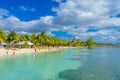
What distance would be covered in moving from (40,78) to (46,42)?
295 ft

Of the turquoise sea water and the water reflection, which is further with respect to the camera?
the turquoise sea water

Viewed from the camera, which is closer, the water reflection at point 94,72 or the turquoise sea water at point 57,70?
the water reflection at point 94,72

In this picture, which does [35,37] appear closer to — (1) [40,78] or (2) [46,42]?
(2) [46,42]

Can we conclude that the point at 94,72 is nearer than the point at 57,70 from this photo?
Yes

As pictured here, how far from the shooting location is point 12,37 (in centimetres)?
8206

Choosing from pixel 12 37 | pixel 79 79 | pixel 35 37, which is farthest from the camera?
pixel 35 37

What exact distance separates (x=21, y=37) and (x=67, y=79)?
73697mm

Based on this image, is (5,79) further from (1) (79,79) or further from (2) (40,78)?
(1) (79,79)

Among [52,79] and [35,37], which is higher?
[35,37]

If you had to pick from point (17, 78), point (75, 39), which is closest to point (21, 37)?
point (17, 78)

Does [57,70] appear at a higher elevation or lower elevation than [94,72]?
higher

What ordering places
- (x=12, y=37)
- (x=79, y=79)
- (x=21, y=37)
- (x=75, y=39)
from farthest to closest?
(x=75, y=39), (x=21, y=37), (x=12, y=37), (x=79, y=79)

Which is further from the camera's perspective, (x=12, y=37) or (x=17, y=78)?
(x=12, y=37)

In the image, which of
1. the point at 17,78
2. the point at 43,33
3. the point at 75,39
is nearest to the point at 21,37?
the point at 43,33
